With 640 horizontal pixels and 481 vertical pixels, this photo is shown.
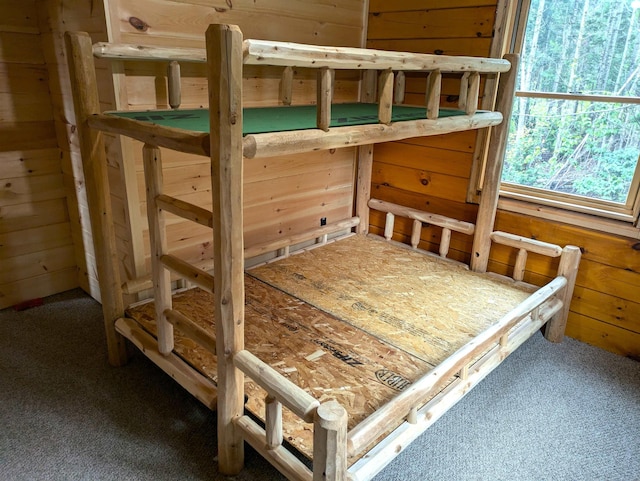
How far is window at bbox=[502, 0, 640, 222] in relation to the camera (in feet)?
7.55

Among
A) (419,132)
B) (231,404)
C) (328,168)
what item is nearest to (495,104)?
(419,132)

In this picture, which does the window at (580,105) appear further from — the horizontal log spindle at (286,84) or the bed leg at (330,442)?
the bed leg at (330,442)

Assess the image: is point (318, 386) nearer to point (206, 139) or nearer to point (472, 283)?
point (206, 139)

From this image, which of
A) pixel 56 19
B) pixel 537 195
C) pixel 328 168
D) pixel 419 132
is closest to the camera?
pixel 419 132

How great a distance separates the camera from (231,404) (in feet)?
5.33

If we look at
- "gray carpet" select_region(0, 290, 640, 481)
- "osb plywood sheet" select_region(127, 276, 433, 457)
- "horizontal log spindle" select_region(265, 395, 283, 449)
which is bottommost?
"gray carpet" select_region(0, 290, 640, 481)

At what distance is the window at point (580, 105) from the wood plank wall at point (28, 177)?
8.58 feet

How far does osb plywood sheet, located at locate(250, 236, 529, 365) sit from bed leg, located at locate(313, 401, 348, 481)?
840 mm

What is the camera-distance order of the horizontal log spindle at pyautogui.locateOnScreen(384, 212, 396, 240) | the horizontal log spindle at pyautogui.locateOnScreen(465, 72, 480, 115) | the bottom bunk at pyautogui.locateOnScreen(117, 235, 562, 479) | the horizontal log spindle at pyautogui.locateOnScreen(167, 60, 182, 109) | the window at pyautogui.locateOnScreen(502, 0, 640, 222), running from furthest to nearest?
the horizontal log spindle at pyautogui.locateOnScreen(384, 212, 396, 240) < the window at pyautogui.locateOnScreen(502, 0, 640, 222) < the horizontal log spindle at pyautogui.locateOnScreen(465, 72, 480, 115) < the horizontal log spindle at pyautogui.locateOnScreen(167, 60, 182, 109) < the bottom bunk at pyautogui.locateOnScreen(117, 235, 562, 479)

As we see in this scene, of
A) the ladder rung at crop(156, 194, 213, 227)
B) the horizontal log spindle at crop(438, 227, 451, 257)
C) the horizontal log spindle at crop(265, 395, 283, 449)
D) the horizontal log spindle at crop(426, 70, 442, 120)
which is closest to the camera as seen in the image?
the horizontal log spindle at crop(265, 395, 283, 449)

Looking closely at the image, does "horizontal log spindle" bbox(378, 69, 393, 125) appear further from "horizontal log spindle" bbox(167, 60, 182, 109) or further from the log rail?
"horizontal log spindle" bbox(167, 60, 182, 109)

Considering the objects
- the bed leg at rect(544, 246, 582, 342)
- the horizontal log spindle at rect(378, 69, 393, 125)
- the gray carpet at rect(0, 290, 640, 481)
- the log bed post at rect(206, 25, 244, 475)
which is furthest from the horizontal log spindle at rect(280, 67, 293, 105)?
the bed leg at rect(544, 246, 582, 342)

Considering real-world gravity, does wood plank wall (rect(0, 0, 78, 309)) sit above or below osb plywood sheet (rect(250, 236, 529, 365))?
above

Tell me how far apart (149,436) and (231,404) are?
50cm
